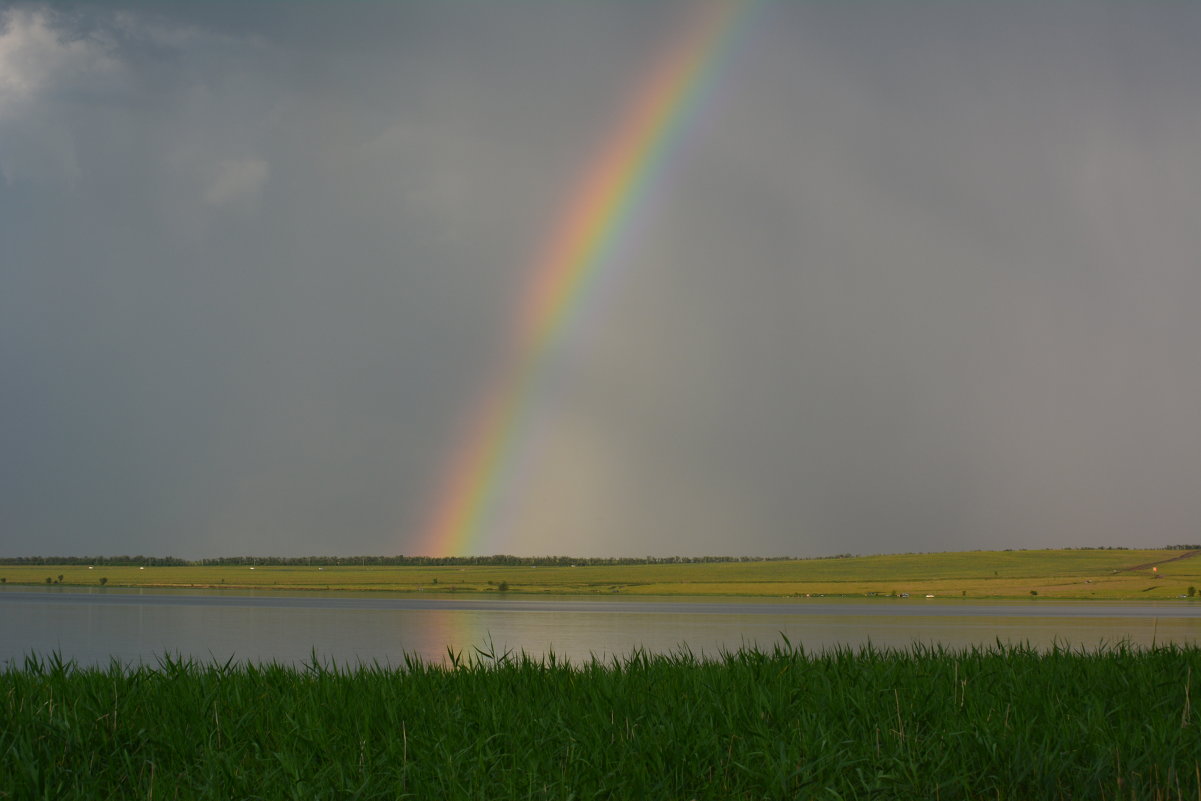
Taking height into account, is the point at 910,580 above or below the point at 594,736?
above

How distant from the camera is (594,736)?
764 centimetres

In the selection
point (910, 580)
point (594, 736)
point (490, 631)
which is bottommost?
point (594, 736)

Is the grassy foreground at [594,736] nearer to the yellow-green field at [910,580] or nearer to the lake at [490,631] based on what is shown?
the lake at [490,631]

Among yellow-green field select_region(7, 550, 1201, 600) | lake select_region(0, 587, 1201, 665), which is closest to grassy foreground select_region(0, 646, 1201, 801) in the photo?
lake select_region(0, 587, 1201, 665)

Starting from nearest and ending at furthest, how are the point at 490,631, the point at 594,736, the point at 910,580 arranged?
the point at 594,736 → the point at 490,631 → the point at 910,580

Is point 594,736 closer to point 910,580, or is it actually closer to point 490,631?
point 490,631

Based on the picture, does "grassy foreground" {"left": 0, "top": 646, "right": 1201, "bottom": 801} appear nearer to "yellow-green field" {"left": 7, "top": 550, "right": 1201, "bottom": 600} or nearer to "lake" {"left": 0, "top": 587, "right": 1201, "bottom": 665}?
"lake" {"left": 0, "top": 587, "right": 1201, "bottom": 665}

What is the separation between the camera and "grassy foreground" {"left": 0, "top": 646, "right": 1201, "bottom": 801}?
22.2 ft

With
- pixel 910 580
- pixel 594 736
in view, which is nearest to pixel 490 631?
pixel 594 736

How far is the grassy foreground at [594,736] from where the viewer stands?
6.78 meters

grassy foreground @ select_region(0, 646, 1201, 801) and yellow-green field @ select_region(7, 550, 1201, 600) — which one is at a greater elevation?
yellow-green field @ select_region(7, 550, 1201, 600)

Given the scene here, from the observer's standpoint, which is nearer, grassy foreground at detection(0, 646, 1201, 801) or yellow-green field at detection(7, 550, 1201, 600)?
grassy foreground at detection(0, 646, 1201, 801)

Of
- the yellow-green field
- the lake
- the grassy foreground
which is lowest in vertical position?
the grassy foreground

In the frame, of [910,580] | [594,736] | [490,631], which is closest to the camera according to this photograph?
[594,736]
